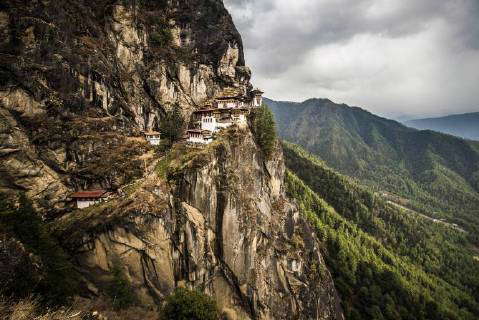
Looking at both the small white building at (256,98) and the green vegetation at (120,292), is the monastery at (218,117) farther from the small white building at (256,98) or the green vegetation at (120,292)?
the green vegetation at (120,292)

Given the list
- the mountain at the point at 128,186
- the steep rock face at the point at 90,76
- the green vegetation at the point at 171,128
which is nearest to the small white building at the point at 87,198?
the mountain at the point at 128,186

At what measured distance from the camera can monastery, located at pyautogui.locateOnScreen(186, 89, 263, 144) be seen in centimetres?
6334

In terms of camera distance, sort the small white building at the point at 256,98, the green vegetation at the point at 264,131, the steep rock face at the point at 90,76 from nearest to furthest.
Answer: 1. the steep rock face at the point at 90,76
2. the green vegetation at the point at 264,131
3. the small white building at the point at 256,98

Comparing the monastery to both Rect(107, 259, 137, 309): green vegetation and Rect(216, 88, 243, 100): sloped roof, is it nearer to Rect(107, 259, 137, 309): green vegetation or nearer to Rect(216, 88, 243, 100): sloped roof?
Rect(216, 88, 243, 100): sloped roof

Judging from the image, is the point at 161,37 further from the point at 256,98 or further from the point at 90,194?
the point at 90,194

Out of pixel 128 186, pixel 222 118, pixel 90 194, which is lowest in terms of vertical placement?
pixel 90 194

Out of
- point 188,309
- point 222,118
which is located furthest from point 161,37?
point 188,309

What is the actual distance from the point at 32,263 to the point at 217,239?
31.3m

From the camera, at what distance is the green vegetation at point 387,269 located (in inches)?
4124

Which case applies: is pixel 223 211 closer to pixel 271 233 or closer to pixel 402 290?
pixel 271 233

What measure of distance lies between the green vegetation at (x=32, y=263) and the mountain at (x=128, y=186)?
0.15 metres

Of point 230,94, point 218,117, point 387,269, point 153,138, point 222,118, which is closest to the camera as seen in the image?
point 153,138

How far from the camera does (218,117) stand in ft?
232

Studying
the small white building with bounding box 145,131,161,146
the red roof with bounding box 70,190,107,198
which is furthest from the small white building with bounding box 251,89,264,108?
the red roof with bounding box 70,190,107,198
